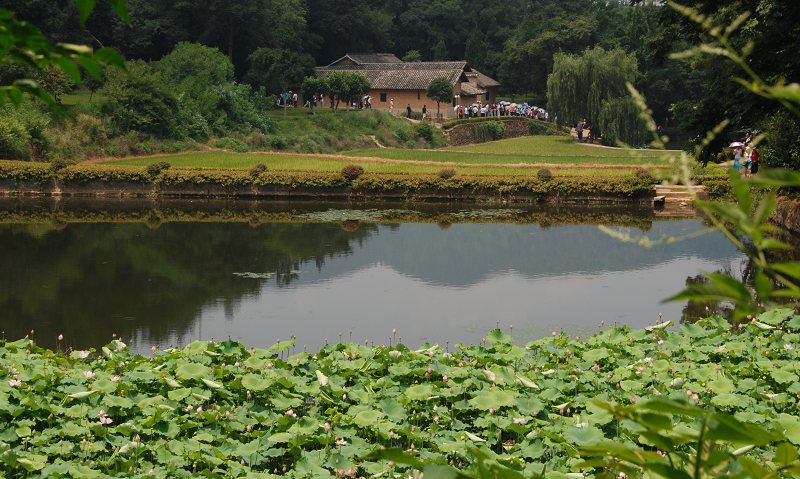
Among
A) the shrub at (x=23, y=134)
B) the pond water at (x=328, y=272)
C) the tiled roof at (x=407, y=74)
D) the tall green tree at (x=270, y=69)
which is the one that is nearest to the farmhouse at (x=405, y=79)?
the tiled roof at (x=407, y=74)

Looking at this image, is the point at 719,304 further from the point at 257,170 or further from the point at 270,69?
the point at 270,69

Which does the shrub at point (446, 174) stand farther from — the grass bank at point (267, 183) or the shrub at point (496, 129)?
the shrub at point (496, 129)

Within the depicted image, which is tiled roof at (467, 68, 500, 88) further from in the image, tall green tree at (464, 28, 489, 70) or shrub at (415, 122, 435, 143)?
shrub at (415, 122, 435, 143)

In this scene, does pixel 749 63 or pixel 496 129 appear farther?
pixel 496 129

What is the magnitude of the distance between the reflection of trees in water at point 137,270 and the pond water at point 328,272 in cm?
4

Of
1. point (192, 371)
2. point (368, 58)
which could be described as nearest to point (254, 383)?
point (192, 371)

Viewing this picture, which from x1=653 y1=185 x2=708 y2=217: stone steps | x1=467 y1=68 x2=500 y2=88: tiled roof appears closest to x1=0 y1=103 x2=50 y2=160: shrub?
x1=653 y1=185 x2=708 y2=217: stone steps

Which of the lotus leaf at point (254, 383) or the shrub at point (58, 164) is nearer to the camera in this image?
the lotus leaf at point (254, 383)

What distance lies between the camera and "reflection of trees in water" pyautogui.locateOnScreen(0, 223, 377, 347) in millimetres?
13938

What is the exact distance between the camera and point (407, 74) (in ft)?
174

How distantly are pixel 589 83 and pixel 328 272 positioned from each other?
94.0 feet

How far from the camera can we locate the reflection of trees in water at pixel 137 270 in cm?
1394

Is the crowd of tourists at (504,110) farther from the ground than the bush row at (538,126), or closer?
farther from the ground

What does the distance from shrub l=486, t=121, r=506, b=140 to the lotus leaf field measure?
3980 cm
